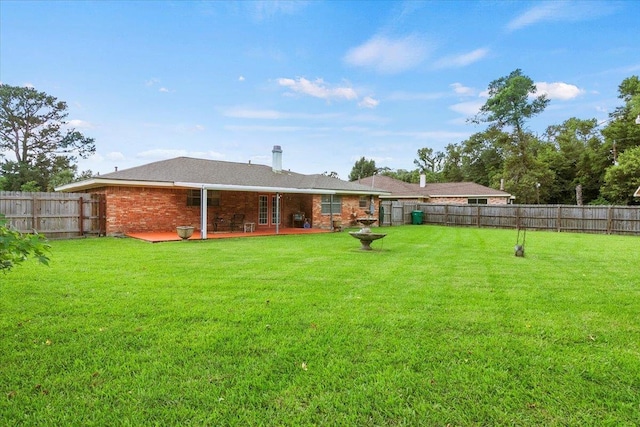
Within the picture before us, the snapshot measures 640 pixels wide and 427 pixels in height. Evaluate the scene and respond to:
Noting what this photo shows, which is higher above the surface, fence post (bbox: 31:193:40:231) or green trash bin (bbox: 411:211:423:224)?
fence post (bbox: 31:193:40:231)

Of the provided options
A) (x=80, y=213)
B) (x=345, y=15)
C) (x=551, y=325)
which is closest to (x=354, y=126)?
(x=345, y=15)

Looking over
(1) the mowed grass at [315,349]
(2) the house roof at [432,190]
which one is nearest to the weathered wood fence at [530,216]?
(2) the house roof at [432,190]

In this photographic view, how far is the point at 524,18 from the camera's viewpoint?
13.8 m

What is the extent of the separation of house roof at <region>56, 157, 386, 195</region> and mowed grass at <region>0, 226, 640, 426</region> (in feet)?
24.5

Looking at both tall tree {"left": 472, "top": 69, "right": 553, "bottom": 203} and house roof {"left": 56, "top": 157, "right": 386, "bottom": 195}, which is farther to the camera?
tall tree {"left": 472, "top": 69, "right": 553, "bottom": 203}

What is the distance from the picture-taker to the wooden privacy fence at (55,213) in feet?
38.4

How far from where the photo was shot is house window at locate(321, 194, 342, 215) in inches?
743

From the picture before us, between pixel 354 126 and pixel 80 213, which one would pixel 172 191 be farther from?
pixel 354 126

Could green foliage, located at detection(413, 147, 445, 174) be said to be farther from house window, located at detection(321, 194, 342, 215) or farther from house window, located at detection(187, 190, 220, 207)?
house window, located at detection(187, 190, 220, 207)

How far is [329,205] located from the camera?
1923 cm

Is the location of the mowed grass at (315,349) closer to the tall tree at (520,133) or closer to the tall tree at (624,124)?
the tall tree at (520,133)

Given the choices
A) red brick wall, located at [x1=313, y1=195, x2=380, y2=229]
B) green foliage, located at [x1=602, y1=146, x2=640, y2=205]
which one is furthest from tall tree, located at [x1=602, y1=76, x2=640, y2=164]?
red brick wall, located at [x1=313, y1=195, x2=380, y2=229]

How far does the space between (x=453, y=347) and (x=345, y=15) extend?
14.0 m

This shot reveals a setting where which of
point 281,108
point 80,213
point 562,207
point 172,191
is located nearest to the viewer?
point 80,213
